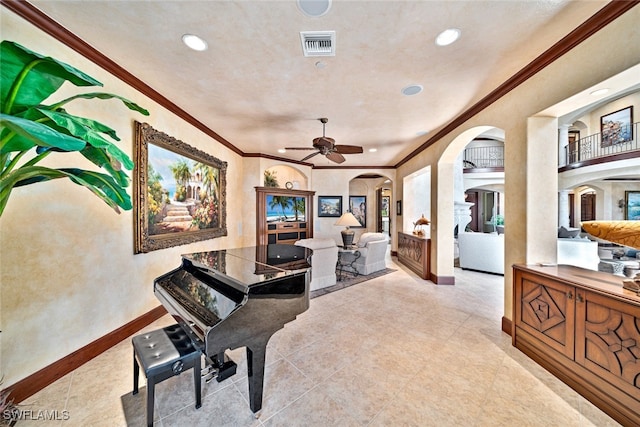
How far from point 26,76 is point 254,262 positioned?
1.72m

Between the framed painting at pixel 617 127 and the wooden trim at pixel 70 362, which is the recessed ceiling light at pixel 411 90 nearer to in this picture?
the wooden trim at pixel 70 362

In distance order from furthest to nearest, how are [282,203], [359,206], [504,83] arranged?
[359,206], [282,203], [504,83]

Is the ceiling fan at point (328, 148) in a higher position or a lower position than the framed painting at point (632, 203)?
higher

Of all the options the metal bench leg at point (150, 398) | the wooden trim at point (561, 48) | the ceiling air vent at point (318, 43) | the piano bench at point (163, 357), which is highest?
the ceiling air vent at point (318, 43)

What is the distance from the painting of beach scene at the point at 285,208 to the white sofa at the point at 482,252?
430 centimetres

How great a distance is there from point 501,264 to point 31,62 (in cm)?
684

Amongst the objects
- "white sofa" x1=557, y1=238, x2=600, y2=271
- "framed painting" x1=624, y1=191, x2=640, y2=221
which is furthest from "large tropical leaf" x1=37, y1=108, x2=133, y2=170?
"framed painting" x1=624, y1=191, x2=640, y2=221

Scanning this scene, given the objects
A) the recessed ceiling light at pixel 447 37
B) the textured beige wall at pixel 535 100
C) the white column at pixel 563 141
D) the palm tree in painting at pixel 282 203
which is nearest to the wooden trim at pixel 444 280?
the textured beige wall at pixel 535 100

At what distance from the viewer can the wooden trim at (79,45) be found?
5.53ft

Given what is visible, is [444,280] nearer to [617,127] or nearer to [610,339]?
[610,339]

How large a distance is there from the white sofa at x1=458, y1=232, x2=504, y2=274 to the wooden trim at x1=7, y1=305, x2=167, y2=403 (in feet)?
20.4

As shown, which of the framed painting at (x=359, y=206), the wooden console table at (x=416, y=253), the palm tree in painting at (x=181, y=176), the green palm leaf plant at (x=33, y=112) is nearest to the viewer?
the green palm leaf plant at (x=33, y=112)

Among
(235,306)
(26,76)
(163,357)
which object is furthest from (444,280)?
(26,76)

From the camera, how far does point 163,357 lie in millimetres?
1480
